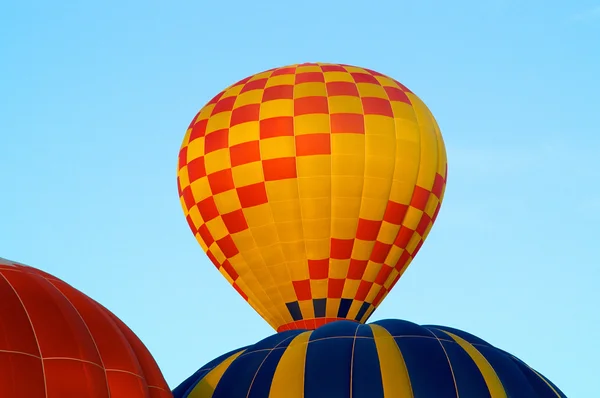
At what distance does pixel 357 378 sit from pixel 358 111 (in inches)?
219

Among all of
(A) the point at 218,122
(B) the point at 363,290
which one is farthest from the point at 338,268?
(A) the point at 218,122

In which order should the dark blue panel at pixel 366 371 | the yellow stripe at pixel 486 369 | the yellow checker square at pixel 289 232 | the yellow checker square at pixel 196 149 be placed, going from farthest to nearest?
the yellow checker square at pixel 196 149 < the yellow checker square at pixel 289 232 < the yellow stripe at pixel 486 369 < the dark blue panel at pixel 366 371

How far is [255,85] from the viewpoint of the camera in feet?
55.6

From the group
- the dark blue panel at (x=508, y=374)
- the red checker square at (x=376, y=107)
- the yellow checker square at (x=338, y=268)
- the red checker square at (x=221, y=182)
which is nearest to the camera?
the dark blue panel at (x=508, y=374)

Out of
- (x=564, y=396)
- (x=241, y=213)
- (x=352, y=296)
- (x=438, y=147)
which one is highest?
(x=438, y=147)

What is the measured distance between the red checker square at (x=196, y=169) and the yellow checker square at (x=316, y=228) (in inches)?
68.3

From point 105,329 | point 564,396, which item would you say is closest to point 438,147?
point 564,396

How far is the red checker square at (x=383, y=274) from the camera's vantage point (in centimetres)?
1636

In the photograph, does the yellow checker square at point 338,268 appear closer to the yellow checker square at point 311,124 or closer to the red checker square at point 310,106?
the yellow checker square at point 311,124

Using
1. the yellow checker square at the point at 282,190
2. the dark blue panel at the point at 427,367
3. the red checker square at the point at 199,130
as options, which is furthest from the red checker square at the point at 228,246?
the dark blue panel at the point at 427,367

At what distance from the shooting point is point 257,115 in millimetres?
16422

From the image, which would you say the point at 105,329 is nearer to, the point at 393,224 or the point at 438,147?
the point at 393,224

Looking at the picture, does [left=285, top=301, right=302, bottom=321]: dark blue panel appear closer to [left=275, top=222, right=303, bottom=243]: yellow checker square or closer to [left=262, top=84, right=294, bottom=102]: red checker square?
[left=275, top=222, right=303, bottom=243]: yellow checker square

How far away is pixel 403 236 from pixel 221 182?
2.58 meters
